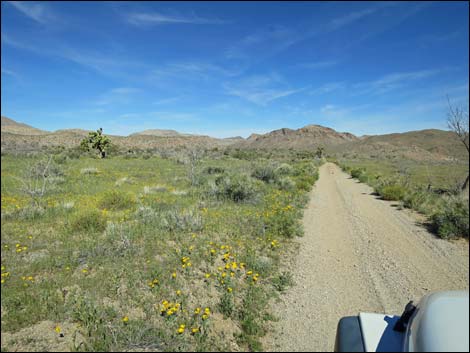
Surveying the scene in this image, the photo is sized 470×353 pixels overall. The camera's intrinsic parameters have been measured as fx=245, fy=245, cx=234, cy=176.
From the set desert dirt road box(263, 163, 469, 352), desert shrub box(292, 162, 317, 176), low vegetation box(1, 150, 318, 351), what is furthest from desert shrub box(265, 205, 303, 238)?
desert shrub box(292, 162, 317, 176)

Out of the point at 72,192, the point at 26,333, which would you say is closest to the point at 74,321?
the point at 26,333

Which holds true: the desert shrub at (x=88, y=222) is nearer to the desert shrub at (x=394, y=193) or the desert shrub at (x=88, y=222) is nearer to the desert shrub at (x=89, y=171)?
the desert shrub at (x=89, y=171)

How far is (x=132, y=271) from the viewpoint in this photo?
432cm

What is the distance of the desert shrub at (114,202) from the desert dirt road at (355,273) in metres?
5.59

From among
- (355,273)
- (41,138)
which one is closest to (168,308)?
(355,273)

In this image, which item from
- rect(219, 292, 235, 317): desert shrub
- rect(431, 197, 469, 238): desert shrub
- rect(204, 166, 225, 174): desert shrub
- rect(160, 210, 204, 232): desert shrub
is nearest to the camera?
rect(219, 292, 235, 317): desert shrub

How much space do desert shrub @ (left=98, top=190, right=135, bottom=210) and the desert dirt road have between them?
5.59 meters

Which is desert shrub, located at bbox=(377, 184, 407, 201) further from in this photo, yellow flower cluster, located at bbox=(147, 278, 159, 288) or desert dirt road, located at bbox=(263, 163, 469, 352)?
yellow flower cluster, located at bbox=(147, 278, 159, 288)

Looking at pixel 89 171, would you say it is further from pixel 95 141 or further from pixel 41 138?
pixel 95 141

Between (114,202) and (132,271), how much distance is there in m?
4.27

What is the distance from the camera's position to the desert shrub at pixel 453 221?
21.2 ft

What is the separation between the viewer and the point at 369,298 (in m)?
4.05

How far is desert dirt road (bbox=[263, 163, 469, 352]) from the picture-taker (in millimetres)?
3433

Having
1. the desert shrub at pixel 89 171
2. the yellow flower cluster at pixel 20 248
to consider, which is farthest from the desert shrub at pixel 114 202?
the desert shrub at pixel 89 171
